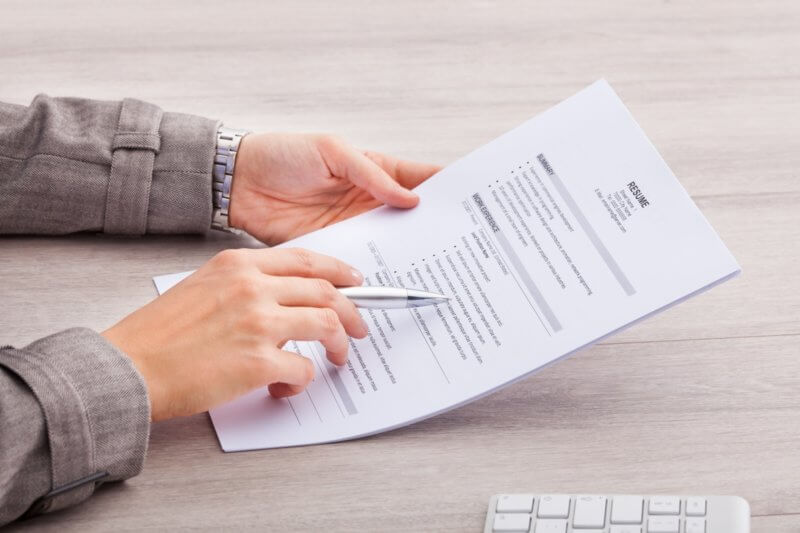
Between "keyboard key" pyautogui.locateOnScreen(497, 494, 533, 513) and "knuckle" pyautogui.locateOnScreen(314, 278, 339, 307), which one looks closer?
"keyboard key" pyautogui.locateOnScreen(497, 494, 533, 513)

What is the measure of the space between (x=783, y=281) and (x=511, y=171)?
26 cm

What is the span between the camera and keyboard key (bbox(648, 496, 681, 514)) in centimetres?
74

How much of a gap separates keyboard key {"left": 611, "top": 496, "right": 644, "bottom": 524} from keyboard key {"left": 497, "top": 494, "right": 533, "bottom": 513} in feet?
0.18

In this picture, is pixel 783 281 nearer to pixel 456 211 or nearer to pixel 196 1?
pixel 456 211

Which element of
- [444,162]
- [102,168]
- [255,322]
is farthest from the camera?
[444,162]

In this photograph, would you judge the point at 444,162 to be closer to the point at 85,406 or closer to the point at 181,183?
the point at 181,183

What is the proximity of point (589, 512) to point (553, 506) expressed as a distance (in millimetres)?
24

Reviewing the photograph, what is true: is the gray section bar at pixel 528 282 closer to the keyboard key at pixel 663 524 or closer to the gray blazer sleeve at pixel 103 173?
the keyboard key at pixel 663 524

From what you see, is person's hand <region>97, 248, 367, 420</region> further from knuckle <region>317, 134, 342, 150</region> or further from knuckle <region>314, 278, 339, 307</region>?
knuckle <region>317, 134, 342, 150</region>

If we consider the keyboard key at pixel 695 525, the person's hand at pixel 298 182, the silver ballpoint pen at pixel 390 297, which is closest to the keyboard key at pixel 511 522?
the keyboard key at pixel 695 525

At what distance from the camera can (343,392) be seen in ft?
2.87

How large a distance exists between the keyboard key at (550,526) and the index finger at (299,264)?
280 mm

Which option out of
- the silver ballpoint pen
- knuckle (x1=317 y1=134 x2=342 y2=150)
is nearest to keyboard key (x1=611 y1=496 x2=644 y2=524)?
the silver ballpoint pen

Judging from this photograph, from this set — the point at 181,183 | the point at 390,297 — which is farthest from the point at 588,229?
the point at 181,183
